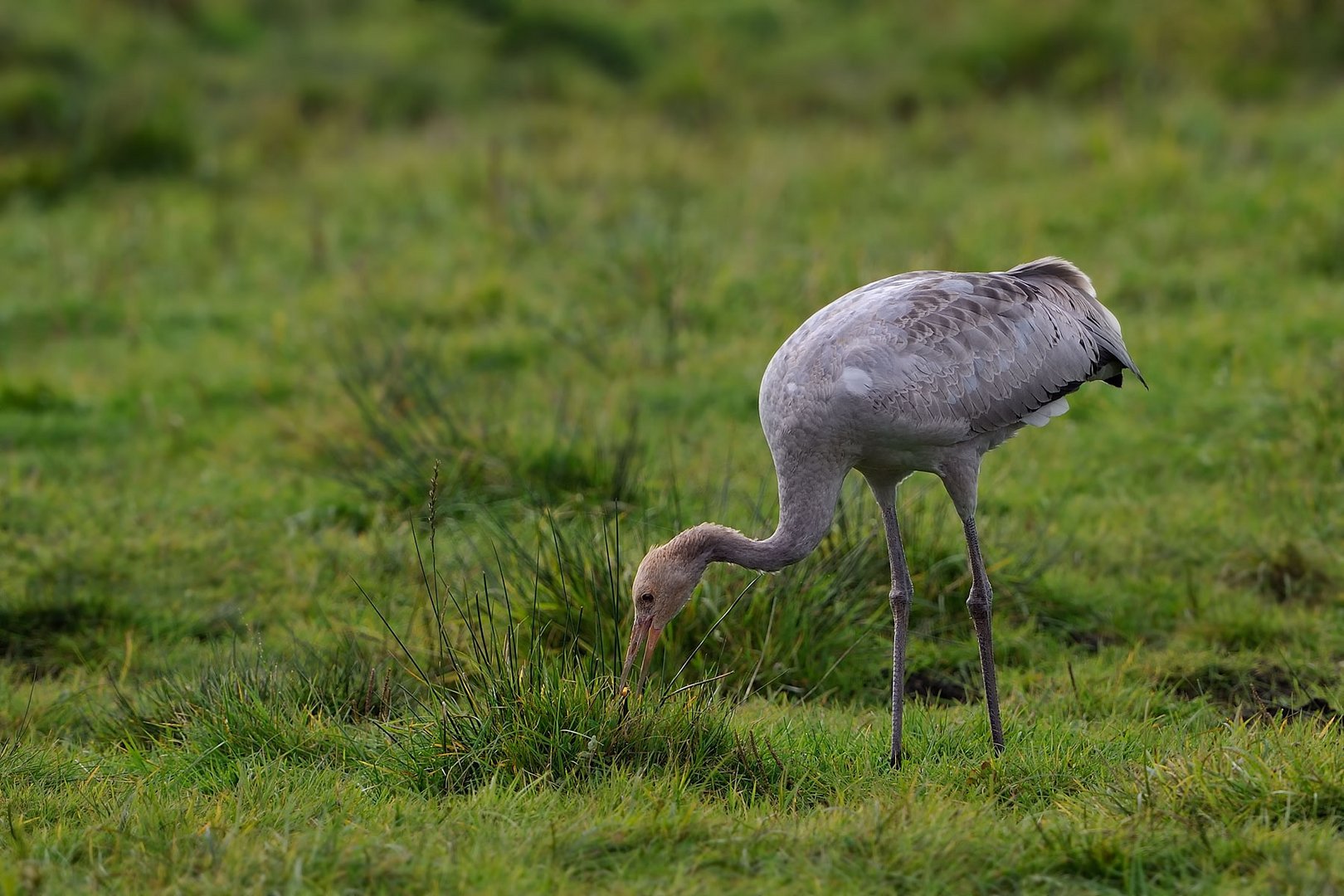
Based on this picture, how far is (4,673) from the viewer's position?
641cm

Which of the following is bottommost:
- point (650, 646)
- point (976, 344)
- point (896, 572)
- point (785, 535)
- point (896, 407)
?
point (650, 646)

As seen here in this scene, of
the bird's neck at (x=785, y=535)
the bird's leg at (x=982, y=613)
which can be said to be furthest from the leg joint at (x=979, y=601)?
the bird's neck at (x=785, y=535)

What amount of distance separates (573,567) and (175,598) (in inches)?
80.9

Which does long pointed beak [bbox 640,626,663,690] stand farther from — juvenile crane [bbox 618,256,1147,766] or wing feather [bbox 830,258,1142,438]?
wing feather [bbox 830,258,1142,438]

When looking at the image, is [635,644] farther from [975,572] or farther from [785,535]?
[975,572]

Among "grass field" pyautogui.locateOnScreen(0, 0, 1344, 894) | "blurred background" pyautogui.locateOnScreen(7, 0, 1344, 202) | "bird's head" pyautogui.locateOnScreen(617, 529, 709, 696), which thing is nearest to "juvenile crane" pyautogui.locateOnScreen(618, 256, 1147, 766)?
"bird's head" pyautogui.locateOnScreen(617, 529, 709, 696)

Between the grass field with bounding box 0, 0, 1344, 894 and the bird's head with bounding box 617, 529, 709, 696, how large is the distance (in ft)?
0.54

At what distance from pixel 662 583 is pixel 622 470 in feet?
6.90

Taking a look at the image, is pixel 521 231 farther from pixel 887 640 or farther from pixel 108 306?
pixel 887 640

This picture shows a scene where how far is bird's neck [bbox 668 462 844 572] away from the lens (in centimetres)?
535

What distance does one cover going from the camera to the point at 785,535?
5398mm

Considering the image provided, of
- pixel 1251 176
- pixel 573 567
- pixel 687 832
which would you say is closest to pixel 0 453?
pixel 573 567

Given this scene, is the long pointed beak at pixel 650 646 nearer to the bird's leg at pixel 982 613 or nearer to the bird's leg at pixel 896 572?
the bird's leg at pixel 896 572

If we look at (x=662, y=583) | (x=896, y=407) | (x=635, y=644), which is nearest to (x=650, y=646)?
(x=635, y=644)
